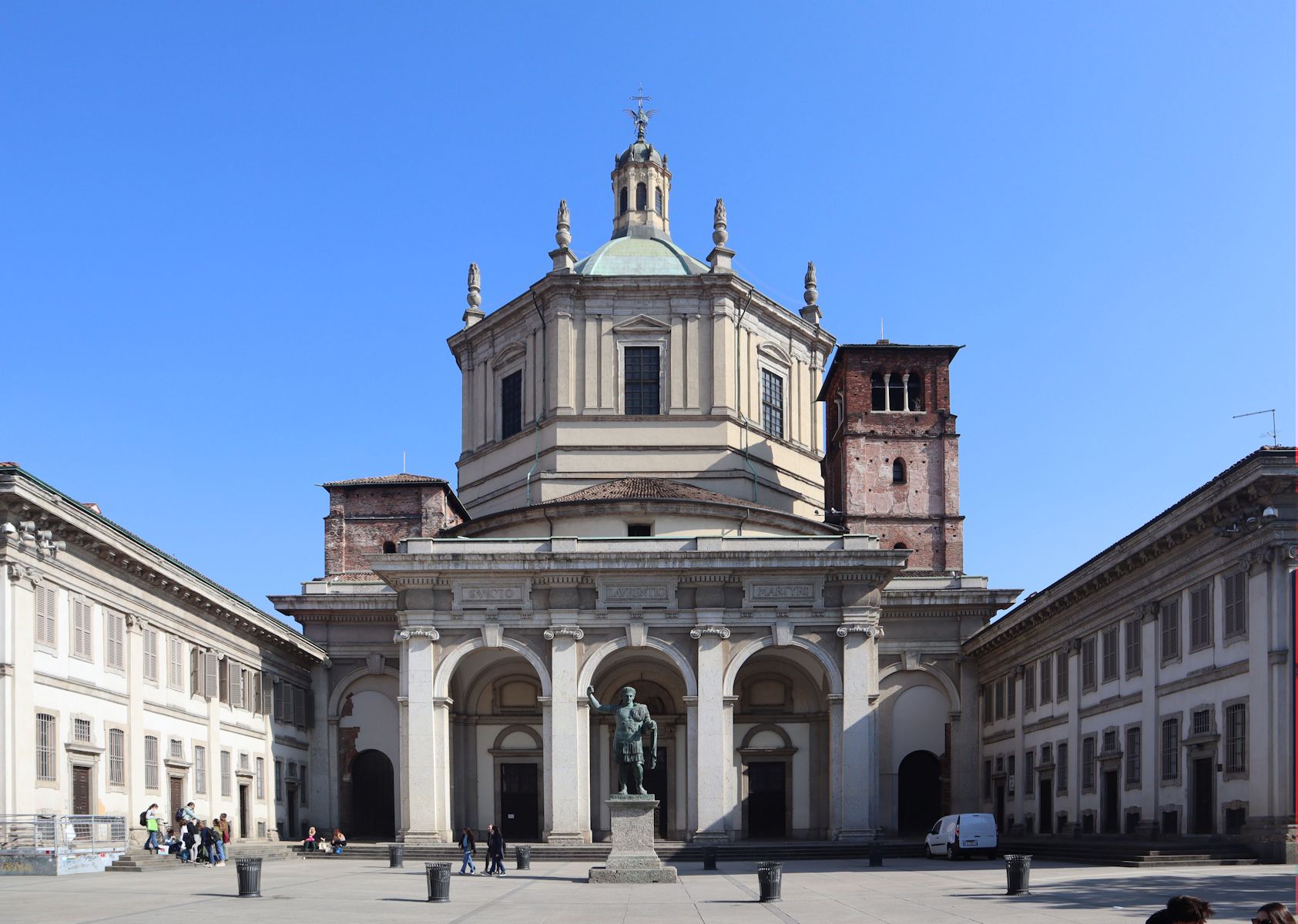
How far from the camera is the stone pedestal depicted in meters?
31.7

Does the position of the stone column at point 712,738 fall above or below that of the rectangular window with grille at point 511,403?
below

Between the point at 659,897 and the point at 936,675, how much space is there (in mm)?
28884

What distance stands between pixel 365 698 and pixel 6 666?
25992 millimetres

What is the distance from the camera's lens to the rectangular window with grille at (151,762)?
1511 inches

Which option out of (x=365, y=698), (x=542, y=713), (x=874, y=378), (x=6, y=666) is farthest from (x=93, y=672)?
(x=874, y=378)

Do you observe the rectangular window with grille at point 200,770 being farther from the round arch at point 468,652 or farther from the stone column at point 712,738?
the stone column at point 712,738

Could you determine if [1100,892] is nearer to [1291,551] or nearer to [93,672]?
[1291,551]

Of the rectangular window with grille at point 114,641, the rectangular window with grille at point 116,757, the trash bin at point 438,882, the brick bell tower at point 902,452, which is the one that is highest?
the brick bell tower at point 902,452

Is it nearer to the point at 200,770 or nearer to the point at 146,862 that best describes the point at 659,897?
the point at 146,862

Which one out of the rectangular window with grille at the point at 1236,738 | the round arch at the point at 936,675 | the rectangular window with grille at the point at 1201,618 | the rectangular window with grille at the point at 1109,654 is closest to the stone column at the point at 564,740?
the round arch at the point at 936,675

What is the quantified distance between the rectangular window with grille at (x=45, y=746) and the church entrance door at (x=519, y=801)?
2071 centimetres


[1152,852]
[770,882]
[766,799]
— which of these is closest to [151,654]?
[770,882]

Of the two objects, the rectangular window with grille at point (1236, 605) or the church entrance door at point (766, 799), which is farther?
the church entrance door at point (766, 799)

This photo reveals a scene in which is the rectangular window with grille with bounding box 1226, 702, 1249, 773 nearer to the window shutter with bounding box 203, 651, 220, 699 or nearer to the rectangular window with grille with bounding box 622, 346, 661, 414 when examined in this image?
the rectangular window with grille with bounding box 622, 346, 661, 414
